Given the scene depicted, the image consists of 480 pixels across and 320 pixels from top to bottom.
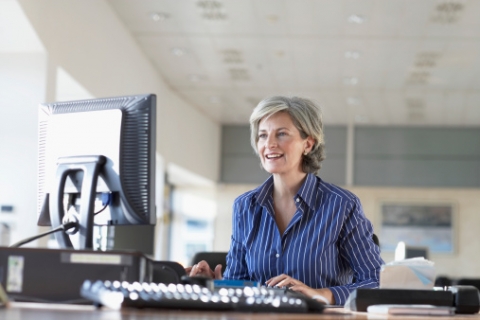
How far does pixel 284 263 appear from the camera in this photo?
2.70 meters

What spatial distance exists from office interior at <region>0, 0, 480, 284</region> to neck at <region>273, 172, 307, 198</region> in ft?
12.8

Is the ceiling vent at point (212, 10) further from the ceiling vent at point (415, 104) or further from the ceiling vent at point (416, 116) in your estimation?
the ceiling vent at point (416, 116)

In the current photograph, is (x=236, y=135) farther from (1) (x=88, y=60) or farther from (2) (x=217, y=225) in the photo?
(1) (x=88, y=60)

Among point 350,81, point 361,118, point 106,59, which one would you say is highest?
point 350,81

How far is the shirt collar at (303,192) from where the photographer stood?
277cm

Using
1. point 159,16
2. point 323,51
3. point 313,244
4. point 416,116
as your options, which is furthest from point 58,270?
point 416,116

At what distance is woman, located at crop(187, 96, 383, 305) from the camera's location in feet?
8.82

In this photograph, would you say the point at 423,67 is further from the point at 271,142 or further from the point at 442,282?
the point at 271,142

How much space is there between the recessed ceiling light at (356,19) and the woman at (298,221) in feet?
20.2

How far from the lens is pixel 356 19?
9.02m

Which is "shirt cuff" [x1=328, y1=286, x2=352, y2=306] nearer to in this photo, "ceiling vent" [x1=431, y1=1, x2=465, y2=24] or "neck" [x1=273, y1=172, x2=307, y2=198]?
"neck" [x1=273, y1=172, x2=307, y2=198]

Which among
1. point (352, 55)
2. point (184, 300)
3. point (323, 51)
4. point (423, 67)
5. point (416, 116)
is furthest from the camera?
point (416, 116)

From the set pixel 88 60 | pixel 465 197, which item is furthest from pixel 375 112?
pixel 88 60

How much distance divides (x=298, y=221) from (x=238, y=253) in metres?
0.27
